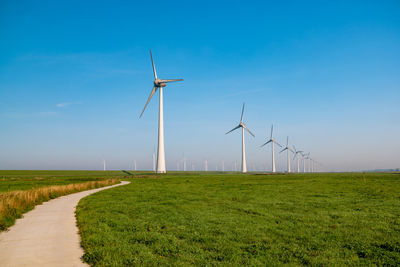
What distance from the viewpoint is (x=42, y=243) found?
32.7 ft

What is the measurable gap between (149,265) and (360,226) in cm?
1021

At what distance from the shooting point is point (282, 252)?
9.20 meters

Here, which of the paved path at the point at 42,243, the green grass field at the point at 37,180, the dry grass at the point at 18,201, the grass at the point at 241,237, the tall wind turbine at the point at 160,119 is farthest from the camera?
the tall wind turbine at the point at 160,119

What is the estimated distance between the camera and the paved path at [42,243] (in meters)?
8.23

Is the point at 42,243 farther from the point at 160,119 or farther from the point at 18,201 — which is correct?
the point at 160,119

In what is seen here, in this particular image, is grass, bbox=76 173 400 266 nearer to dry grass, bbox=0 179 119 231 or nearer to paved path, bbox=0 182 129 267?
paved path, bbox=0 182 129 267

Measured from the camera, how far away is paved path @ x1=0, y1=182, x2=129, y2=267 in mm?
8227

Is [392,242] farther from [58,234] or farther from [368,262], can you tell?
[58,234]

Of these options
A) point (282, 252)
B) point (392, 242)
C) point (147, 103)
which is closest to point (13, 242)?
point (282, 252)

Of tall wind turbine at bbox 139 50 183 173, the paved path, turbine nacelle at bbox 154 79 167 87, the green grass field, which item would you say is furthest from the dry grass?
turbine nacelle at bbox 154 79 167 87

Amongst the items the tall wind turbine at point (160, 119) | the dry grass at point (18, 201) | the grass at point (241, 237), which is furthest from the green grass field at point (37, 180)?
the grass at point (241, 237)

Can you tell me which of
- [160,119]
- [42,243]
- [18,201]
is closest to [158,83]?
[160,119]

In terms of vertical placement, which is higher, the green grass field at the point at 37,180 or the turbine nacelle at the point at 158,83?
the turbine nacelle at the point at 158,83

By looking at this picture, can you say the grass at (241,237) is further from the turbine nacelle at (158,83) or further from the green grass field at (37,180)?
the turbine nacelle at (158,83)
